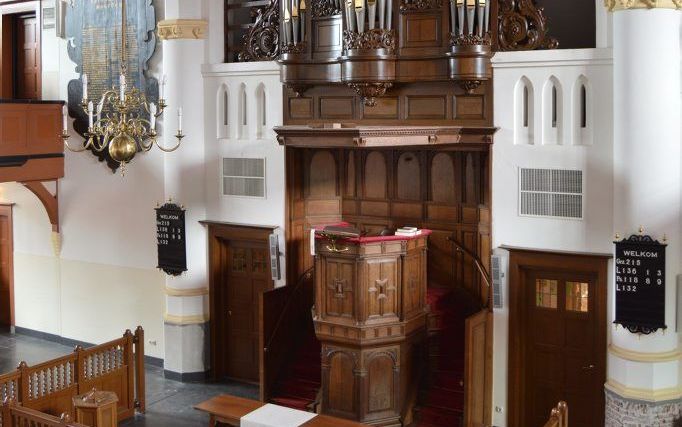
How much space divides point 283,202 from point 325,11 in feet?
9.30

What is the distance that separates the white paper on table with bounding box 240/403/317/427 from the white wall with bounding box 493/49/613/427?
9.33ft

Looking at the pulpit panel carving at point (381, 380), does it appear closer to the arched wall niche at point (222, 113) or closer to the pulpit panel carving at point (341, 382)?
the pulpit panel carving at point (341, 382)

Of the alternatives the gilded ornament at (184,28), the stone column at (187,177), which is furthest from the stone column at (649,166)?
the stone column at (187,177)

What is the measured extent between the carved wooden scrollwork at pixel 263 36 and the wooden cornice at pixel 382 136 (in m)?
2.06

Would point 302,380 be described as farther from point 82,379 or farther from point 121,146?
point 121,146

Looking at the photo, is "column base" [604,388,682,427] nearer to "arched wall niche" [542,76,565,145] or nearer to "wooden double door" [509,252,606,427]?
"wooden double door" [509,252,606,427]

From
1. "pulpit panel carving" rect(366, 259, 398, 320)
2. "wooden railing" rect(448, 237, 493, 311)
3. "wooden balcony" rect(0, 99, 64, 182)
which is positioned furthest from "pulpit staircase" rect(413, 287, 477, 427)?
"wooden balcony" rect(0, 99, 64, 182)

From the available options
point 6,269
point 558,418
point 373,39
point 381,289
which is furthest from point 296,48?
point 6,269

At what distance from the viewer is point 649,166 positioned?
10.4 meters

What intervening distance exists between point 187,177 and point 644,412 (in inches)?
292

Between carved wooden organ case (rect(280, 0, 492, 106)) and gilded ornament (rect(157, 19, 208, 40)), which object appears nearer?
carved wooden organ case (rect(280, 0, 492, 106))

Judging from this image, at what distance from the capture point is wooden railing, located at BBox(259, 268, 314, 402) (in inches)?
505

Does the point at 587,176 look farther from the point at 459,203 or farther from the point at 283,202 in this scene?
the point at 283,202

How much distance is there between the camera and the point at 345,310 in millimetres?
11562
